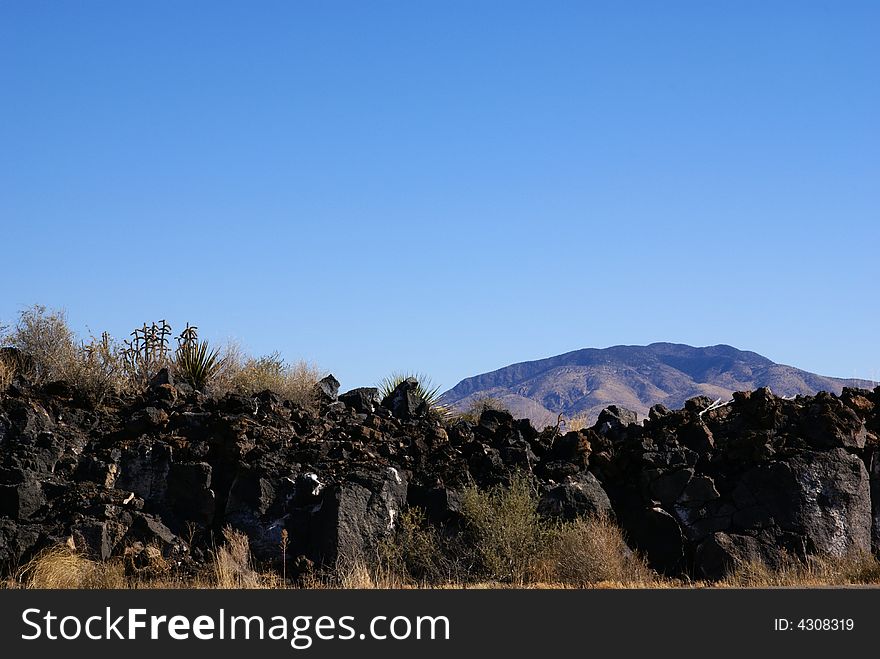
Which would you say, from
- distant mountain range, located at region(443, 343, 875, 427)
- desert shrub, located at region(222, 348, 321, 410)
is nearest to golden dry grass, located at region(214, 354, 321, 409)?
desert shrub, located at region(222, 348, 321, 410)

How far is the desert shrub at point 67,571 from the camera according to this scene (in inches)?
603

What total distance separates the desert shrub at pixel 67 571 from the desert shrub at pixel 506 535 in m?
5.38

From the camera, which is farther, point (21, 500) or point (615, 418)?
point (615, 418)

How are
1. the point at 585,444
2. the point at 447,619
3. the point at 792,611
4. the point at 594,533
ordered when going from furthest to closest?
the point at 585,444, the point at 594,533, the point at 792,611, the point at 447,619

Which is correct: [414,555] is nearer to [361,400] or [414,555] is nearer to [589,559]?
[589,559]

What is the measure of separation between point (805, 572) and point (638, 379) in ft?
496

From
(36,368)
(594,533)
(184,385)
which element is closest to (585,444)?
(594,533)

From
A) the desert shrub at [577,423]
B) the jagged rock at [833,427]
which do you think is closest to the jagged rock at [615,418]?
the desert shrub at [577,423]

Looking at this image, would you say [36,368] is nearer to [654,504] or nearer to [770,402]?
[654,504]

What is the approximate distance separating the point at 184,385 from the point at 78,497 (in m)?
4.77

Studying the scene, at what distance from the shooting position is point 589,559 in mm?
16297

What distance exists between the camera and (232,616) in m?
10.9

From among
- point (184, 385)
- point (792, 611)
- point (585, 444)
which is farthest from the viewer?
point (184, 385)

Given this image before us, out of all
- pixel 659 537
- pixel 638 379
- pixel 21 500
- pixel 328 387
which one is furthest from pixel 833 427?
pixel 638 379
